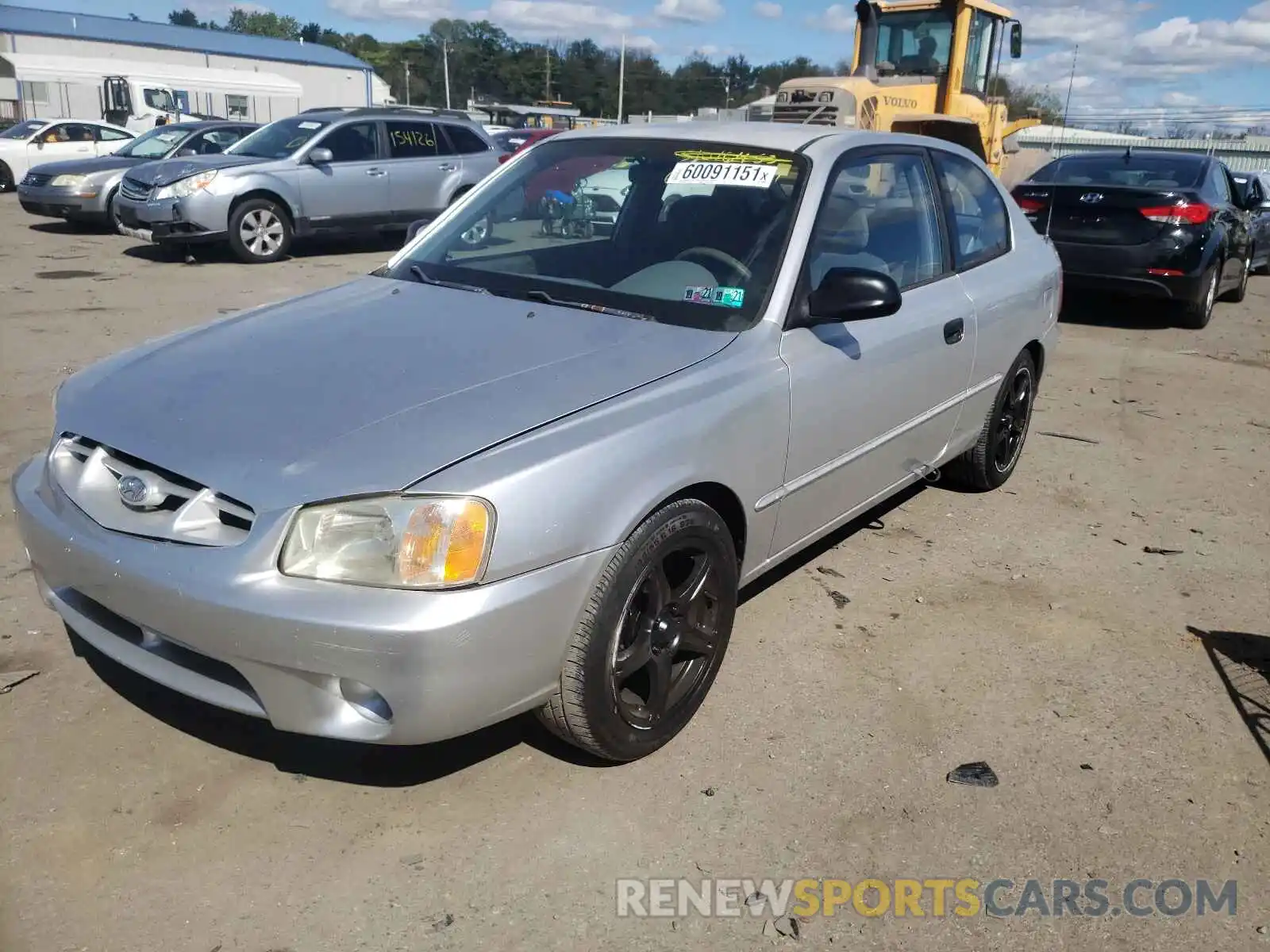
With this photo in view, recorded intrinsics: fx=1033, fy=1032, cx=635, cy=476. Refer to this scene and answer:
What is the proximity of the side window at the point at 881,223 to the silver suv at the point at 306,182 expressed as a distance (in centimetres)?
A: 831

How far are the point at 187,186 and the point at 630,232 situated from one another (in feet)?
31.2

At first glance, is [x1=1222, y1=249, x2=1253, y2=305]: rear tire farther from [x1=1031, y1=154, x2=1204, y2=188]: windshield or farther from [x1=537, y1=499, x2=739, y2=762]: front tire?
[x1=537, y1=499, x2=739, y2=762]: front tire

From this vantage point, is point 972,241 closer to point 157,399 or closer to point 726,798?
point 726,798

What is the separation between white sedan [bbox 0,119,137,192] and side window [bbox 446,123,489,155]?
31.3 ft

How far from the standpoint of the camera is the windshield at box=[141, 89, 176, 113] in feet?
100

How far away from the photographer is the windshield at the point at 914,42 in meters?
13.6

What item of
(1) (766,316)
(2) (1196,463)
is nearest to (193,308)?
(1) (766,316)

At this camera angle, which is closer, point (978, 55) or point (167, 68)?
point (978, 55)

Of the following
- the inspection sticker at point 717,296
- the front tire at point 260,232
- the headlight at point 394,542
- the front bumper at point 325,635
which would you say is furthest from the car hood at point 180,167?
the headlight at point 394,542

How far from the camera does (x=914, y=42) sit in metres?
14.0

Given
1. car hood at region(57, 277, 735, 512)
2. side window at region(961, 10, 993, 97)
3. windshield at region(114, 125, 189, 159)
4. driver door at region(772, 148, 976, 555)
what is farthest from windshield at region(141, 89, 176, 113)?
driver door at region(772, 148, 976, 555)

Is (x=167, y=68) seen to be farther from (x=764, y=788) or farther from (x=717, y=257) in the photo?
(x=764, y=788)

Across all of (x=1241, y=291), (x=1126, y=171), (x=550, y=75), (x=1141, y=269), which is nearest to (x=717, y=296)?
(x=1141, y=269)

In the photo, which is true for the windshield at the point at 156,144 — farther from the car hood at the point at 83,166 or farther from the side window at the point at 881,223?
the side window at the point at 881,223
